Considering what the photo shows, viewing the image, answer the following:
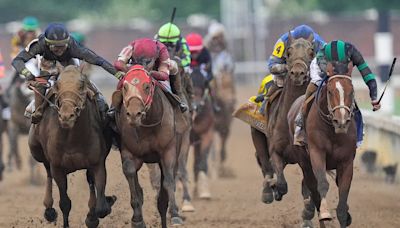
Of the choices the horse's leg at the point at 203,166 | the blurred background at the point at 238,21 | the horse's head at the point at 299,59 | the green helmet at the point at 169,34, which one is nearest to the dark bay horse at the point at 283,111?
the horse's head at the point at 299,59

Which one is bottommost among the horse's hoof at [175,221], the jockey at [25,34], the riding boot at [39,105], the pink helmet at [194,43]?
the horse's hoof at [175,221]

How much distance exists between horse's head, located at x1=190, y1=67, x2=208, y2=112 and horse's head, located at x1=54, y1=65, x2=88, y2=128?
5583 mm

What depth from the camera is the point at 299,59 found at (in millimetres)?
12516

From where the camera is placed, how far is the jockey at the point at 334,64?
11570 millimetres

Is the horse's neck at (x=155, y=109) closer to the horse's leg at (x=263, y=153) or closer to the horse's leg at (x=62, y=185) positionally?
the horse's leg at (x=62, y=185)

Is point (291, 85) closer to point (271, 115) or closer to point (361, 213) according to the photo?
point (271, 115)

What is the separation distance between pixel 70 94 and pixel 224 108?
8.92 metres

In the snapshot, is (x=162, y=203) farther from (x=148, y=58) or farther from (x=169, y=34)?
(x=169, y=34)

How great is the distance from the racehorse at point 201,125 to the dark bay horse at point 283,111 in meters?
3.02

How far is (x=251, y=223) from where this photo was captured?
14.1m

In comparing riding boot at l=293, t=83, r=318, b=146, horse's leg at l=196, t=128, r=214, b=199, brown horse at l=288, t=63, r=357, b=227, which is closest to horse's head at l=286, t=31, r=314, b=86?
riding boot at l=293, t=83, r=318, b=146

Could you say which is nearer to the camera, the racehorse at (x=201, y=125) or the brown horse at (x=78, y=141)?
the brown horse at (x=78, y=141)

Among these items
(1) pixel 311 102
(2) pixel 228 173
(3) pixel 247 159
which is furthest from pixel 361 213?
(3) pixel 247 159

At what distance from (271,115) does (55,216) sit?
8.35ft
